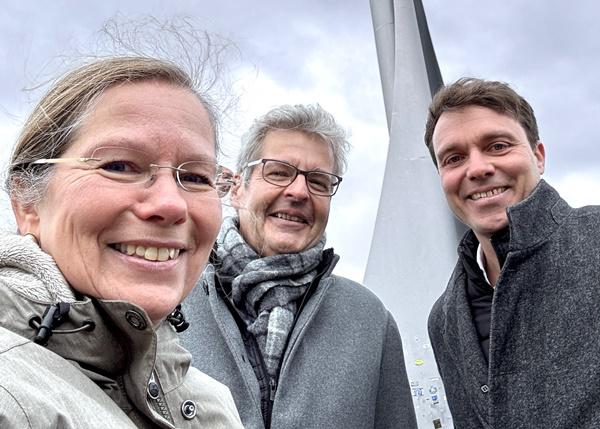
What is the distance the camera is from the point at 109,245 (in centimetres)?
100

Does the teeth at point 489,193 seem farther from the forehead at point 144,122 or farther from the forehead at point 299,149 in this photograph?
the forehead at point 144,122

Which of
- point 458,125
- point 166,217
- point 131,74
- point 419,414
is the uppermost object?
point 458,125

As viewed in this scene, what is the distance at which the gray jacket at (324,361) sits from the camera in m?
1.83

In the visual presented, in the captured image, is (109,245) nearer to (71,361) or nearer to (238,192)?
(71,361)

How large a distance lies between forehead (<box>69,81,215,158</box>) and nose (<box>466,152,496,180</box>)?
4.60 ft

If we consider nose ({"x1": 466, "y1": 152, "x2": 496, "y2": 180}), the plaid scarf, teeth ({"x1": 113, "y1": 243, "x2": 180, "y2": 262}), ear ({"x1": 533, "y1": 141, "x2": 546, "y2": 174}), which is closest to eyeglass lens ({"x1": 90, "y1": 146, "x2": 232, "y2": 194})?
teeth ({"x1": 113, "y1": 243, "x2": 180, "y2": 262})

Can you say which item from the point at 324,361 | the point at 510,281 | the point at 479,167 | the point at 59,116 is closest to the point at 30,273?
the point at 59,116

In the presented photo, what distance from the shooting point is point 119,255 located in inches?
39.2

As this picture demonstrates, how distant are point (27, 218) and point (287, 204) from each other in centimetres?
118

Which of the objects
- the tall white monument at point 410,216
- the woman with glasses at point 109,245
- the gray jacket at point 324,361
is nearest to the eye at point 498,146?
the gray jacket at point 324,361

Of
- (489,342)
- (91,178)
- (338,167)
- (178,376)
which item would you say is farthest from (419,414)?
(91,178)

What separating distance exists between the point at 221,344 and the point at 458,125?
1181 millimetres

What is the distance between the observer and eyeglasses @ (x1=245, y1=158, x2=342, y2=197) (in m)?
2.14

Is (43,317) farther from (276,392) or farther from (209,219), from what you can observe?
(276,392)
